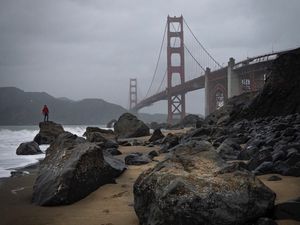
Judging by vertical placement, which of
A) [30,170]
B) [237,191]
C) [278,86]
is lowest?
[30,170]

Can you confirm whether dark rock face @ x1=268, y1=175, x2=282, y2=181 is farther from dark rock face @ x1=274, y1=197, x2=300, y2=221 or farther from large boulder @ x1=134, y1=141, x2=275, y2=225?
dark rock face @ x1=274, y1=197, x2=300, y2=221

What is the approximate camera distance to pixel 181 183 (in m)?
3.27

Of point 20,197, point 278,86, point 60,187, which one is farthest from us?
point 278,86

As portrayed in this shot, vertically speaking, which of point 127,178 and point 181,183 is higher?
point 181,183

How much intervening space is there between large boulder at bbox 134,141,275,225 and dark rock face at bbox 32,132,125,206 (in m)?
1.19

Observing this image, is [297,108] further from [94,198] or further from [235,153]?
[94,198]

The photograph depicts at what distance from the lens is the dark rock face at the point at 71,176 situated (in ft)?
14.9

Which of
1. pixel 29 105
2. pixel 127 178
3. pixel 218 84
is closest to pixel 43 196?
pixel 127 178

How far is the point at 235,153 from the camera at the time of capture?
713 cm

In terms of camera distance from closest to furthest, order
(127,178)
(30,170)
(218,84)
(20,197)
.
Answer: (20,197), (127,178), (30,170), (218,84)

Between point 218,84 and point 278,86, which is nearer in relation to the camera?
point 278,86

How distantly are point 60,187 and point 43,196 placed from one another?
0.26 m

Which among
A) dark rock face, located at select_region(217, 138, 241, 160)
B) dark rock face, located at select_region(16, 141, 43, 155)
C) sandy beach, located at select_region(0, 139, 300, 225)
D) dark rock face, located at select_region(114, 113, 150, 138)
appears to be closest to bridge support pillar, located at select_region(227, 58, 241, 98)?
dark rock face, located at select_region(114, 113, 150, 138)

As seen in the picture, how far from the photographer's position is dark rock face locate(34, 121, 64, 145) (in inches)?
678
